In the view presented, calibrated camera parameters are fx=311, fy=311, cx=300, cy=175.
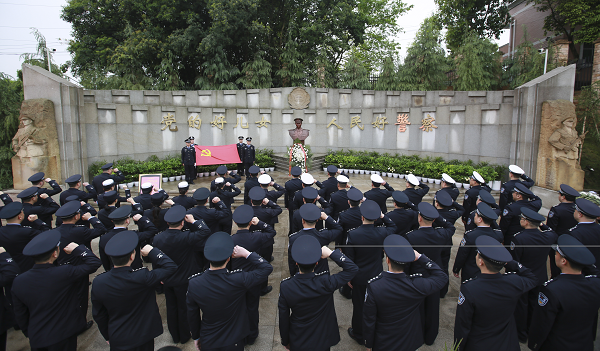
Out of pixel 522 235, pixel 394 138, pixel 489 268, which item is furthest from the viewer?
pixel 394 138

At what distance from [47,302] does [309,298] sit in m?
2.54

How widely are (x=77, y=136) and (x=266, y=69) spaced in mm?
9989

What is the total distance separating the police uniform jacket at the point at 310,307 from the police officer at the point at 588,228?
3372 mm

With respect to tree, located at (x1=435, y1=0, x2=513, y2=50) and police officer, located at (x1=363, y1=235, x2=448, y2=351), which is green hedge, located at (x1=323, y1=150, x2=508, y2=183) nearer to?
police officer, located at (x1=363, y1=235, x2=448, y2=351)

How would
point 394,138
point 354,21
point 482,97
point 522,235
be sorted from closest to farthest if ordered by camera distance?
point 522,235
point 482,97
point 394,138
point 354,21

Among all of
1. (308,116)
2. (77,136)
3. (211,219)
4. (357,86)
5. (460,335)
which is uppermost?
(357,86)

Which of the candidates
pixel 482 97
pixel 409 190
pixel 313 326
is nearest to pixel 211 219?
pixel 313 326

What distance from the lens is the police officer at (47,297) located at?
9.61 feet

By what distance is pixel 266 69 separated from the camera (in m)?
17.5

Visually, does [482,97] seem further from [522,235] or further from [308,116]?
[522,235]

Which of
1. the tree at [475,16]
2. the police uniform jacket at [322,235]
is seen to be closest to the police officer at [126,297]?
the police uniform jacket at [322,235]

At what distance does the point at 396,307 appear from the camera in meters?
2.80

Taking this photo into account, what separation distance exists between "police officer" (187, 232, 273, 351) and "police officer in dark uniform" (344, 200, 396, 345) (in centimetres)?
125

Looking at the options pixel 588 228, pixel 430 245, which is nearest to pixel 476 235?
pixel 430 245
